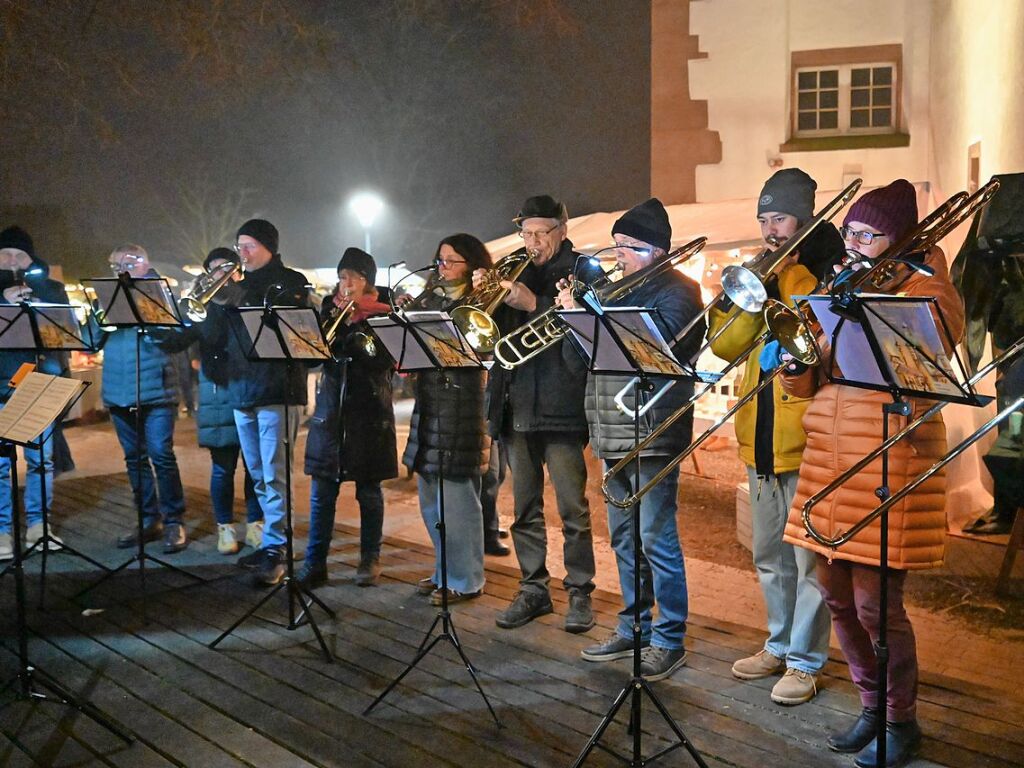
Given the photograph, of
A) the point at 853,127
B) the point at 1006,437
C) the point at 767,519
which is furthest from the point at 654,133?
the point at 767,519

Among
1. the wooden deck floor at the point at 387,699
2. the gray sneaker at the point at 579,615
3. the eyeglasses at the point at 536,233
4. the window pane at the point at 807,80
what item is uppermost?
the window pane at the point at 807,80

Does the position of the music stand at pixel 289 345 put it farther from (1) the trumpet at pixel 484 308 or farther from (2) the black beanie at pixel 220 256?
(2) the black beanie at pixel 220 256

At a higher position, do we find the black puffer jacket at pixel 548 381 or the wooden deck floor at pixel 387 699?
the black puffer jacket at pixel 548 381

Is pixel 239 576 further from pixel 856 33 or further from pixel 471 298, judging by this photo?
pixel 856 33

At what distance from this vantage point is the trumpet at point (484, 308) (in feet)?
15.0

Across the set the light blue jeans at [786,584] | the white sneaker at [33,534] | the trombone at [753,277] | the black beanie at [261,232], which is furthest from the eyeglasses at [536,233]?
the white sneaker at [33,534]

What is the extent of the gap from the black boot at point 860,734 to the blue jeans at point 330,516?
9.81 feet

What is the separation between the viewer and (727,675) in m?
4.15

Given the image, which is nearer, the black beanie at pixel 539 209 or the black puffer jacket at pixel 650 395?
the black puffer jacket at pixel 650 395

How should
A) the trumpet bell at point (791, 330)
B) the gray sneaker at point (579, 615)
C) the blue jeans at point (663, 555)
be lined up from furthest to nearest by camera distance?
the gray sneaker at point (579, 615), the blue jeans at point (663, 555), the trumpet bell at point (791, 330)

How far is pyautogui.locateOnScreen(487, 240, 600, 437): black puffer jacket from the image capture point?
4633 mm

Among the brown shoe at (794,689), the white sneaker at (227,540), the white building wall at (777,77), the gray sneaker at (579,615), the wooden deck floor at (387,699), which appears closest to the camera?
the wooden deck floor at (387,699)

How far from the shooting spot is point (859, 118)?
940 cm

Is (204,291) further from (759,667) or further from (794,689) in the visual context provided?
(794,689)
